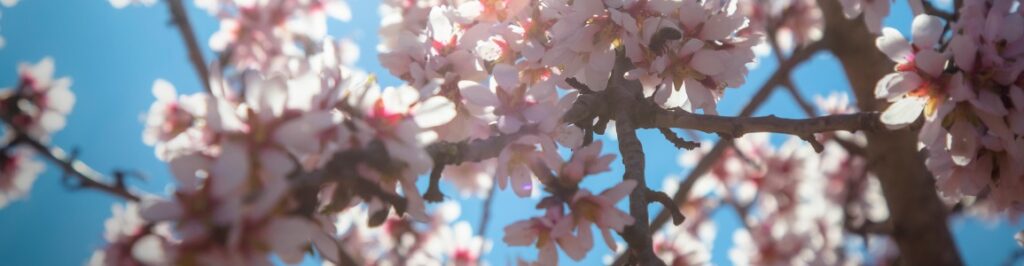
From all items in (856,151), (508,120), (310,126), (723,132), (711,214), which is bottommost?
(711,214)

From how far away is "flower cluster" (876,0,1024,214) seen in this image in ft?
3.71

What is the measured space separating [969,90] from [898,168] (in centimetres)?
161

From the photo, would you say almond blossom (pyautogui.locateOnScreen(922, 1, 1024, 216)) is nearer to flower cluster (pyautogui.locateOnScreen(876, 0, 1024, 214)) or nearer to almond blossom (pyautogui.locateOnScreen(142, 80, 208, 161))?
flower cluster (pyautogui.locateOnScreen(876, 0, 1024, 214))

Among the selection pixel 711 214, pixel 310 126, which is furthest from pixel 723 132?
pixel 711 214

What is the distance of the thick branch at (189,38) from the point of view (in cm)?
284

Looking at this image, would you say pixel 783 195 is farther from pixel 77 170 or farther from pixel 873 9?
pixel 77 170

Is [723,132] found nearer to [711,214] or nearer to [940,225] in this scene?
[940,225]

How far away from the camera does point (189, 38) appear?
2895 millimetres

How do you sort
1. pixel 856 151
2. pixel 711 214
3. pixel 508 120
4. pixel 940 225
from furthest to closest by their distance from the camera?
pixel 711 214 → pixel 856 151 → pixel 940 225 → pixel 508 120

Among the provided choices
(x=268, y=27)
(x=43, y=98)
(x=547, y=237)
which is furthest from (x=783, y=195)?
(x=43, y=98)

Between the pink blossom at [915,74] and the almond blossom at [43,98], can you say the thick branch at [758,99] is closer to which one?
the pink blossom at [915,74]

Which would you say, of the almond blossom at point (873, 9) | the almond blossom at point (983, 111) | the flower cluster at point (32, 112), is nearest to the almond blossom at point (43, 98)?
the flower cluster at point (32, 112)

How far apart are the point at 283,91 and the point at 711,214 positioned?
13.4ft

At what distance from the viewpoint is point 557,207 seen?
3.63ft
